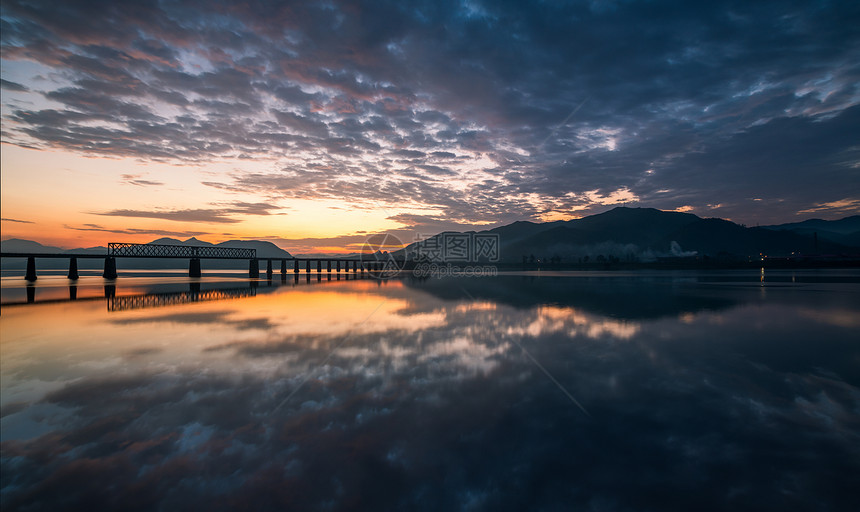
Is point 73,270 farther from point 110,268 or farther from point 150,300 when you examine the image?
point 150,300

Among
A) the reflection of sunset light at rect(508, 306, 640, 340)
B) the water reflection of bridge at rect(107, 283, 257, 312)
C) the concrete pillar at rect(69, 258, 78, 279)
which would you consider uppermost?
the concrete pillar at rect(69, 258, 78, 279)

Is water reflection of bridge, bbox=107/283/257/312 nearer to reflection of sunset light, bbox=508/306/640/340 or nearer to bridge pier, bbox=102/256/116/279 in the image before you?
reflection of sunset light, bbox=508/306/640/340

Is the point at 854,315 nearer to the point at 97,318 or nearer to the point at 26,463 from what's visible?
the point at 26,463

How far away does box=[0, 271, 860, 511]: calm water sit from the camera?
19.1 ft

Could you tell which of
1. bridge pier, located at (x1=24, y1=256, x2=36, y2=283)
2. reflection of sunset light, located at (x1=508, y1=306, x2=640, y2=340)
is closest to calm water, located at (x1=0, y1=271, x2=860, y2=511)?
reflection of sunset light, located at (x1=508, y1=306, x2=640, y2=340)

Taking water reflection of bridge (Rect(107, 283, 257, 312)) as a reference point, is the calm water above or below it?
above

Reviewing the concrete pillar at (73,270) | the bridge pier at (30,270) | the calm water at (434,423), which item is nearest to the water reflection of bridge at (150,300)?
the calm water at (434,423)

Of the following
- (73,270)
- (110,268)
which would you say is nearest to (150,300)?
(73,270)

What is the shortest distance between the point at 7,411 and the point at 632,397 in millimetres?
16608

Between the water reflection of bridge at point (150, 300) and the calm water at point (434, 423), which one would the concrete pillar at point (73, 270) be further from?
the calm water at point (434, 423)

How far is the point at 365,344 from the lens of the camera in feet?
54.9

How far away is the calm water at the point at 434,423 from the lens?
5824 mm

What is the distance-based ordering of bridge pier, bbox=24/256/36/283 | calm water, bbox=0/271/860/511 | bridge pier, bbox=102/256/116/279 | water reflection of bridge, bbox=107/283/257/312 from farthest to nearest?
bridge pier, bbox=102/256/116/279 < bridge pier, bbox=24/256/36/283 < water reflection of bridge, bbox=107/283/257/312 < calm water, bbox=0/271/860/511

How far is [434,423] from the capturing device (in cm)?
823
